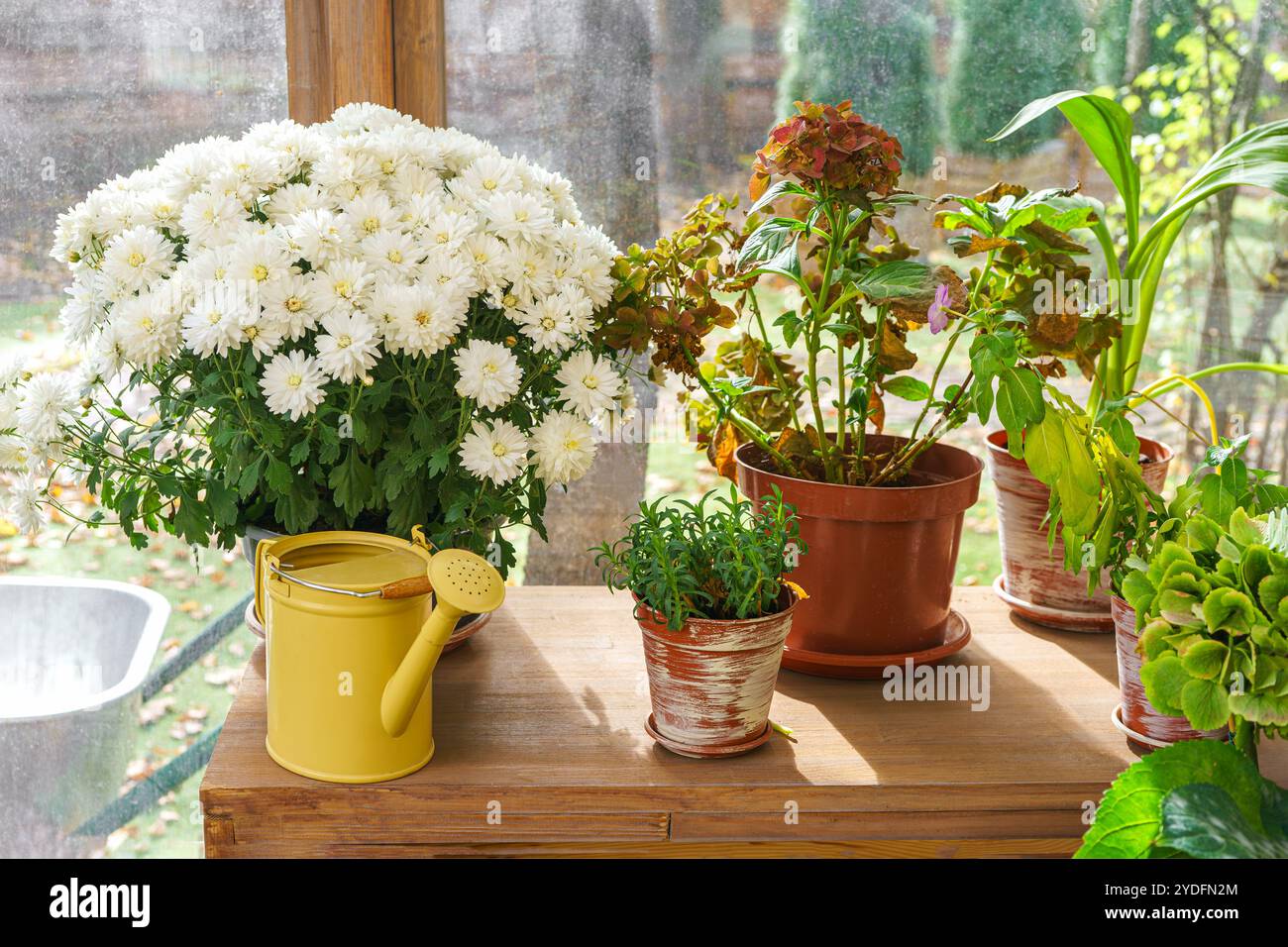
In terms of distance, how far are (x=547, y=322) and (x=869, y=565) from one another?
1.30ft

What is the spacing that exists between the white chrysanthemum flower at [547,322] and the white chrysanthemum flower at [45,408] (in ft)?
1.38

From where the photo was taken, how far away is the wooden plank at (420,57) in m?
1.42

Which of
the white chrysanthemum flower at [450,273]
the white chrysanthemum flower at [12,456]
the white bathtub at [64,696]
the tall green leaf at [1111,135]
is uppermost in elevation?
the tall green leaf at [1111,135]

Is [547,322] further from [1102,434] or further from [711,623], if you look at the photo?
[1102,434]

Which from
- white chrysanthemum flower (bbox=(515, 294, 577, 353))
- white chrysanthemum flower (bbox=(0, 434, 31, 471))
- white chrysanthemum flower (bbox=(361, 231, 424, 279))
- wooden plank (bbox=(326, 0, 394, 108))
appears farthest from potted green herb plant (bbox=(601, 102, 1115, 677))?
white chrysanthemum flower (bbox=(0, 434, 31, 471))

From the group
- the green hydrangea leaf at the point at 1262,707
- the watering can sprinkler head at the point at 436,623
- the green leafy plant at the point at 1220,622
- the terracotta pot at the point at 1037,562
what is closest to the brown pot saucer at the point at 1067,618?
the terracotta pot at the point at 1037,562

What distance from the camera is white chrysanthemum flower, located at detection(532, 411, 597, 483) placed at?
3.46 feet

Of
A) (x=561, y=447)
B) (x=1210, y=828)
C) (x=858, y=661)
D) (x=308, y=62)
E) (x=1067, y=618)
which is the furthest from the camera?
(x=308, y=62)

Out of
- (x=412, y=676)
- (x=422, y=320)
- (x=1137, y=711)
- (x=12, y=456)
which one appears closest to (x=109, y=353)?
(x=12, y=456)

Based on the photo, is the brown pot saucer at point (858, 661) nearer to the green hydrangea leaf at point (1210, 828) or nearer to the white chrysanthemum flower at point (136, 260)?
the green hydrangea leaf at point (1210, 828)

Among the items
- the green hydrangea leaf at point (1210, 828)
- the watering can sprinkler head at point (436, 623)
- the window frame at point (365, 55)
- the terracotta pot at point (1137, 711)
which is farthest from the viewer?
the window frame at point (365, 55)

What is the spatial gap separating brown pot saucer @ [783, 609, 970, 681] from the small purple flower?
0.33 m

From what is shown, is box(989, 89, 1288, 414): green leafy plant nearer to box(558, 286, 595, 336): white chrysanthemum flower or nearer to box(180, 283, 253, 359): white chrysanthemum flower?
box(558, 286, 595, 336): white chrysanthemum flower

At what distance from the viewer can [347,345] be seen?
3.18ft
